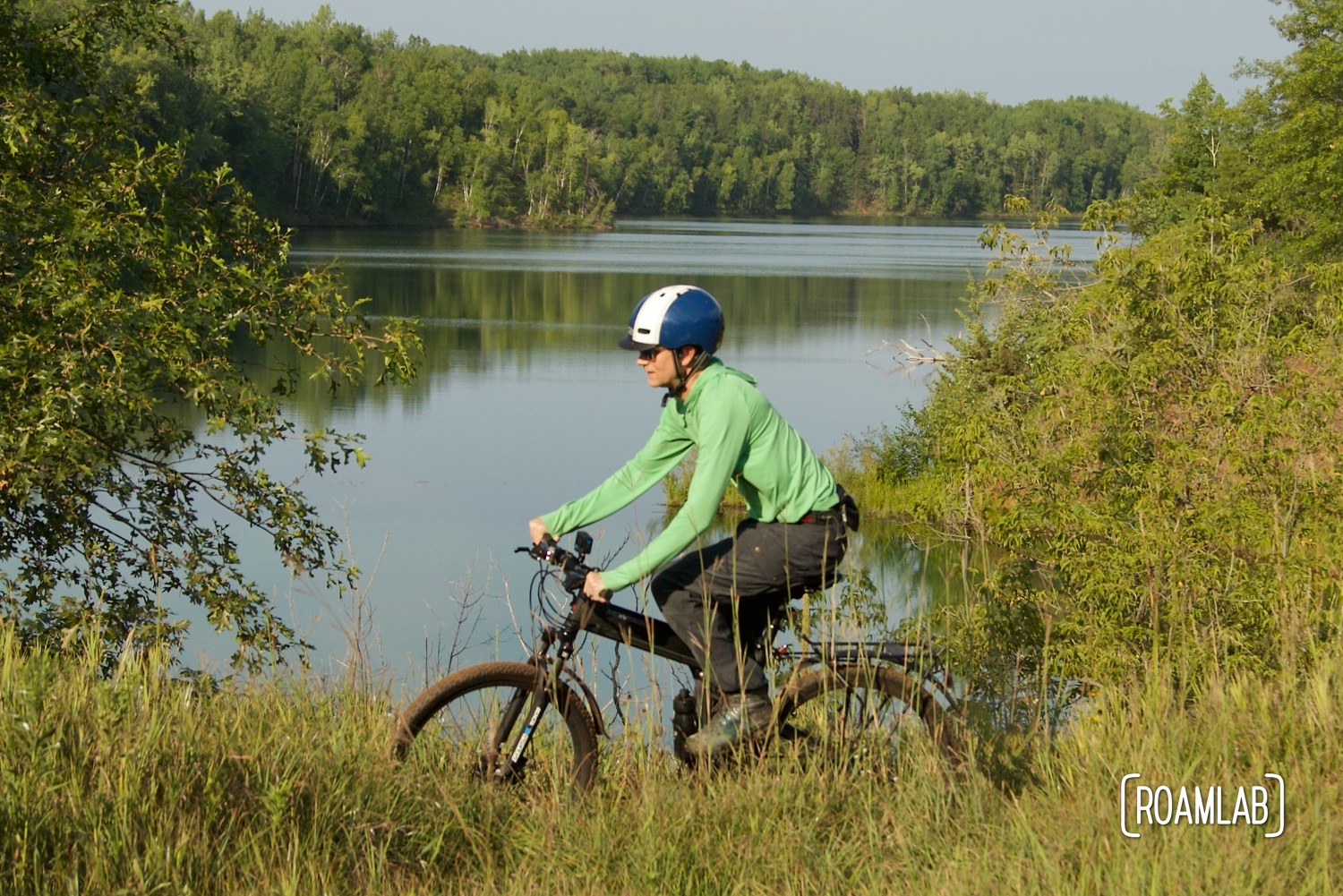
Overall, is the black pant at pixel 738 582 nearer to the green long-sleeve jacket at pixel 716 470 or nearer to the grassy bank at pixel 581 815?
the green long-sleeve jacket at pixel 716 470

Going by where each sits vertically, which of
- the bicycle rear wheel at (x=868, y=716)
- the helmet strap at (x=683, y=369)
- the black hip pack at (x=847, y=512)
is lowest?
the bicycle rear wheel at (x=868, y=716)

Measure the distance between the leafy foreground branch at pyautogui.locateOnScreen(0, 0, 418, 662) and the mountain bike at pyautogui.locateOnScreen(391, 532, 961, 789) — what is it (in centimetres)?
307

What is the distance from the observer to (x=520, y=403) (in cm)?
3011

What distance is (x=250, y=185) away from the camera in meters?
80.8

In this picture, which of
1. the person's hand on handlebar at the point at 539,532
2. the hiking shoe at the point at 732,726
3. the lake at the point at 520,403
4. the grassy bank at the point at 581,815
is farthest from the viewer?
the lake at the point at 520,403

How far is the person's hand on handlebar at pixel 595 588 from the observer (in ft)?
13.2

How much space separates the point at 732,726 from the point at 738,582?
1.30ft

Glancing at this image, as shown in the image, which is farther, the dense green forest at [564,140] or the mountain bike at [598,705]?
the dense green forest at [564,140]

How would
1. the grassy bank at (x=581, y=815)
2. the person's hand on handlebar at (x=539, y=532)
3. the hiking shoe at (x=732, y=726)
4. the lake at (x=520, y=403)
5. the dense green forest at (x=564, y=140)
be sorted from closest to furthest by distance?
the grassy bank at (x=581, y=815), the hiking shoe at (x=732, y=726), the person's hand on handlebar at (x=539, y=532), the lake at (x=520, y=403), the dense green forest at (x=564, y=140)

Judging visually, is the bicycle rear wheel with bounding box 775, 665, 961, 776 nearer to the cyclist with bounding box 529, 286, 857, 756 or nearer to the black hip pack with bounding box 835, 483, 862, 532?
the cyclist with bounding box 529, 286, 857, 756

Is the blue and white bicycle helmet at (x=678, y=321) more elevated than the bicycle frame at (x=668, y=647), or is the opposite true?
the blue and white bicycle helmet at (x=678, y=321)

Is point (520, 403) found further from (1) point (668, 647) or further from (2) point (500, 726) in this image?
(2) point (500, 726)

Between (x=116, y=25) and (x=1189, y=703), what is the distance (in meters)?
6.87

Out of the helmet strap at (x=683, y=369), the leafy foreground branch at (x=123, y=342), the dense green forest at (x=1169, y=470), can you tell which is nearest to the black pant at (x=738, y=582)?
the helmet strap at (x=683, y=369)
